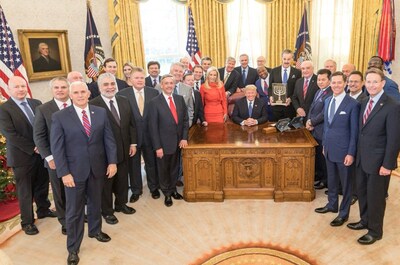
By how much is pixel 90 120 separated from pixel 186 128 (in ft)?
5.72

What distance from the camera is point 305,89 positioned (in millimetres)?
5668

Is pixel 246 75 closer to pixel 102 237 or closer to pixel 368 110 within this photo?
pixel 368 110

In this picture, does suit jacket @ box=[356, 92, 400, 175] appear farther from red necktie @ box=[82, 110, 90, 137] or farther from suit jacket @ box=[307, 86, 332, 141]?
red necktie @ box=[82, 110, 90, 137]

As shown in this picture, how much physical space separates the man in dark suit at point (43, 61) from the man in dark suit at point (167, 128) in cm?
358

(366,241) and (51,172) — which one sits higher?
(51,172)

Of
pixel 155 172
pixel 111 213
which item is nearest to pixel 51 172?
pixel 111 213

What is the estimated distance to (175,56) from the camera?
988 cm

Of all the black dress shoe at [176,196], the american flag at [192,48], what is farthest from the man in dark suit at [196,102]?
the american flag at [192,48]

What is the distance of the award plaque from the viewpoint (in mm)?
5936

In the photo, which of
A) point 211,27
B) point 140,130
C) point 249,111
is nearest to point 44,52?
point 140,130

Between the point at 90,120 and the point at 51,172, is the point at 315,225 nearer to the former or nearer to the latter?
the point at 90,120

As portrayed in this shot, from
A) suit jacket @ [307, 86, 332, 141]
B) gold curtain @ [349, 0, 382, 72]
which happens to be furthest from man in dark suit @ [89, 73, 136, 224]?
gold curtain @ [349, 0, 382, 72]

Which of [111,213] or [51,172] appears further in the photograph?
[111,213]

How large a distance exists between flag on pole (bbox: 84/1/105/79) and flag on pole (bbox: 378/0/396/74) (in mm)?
6152
